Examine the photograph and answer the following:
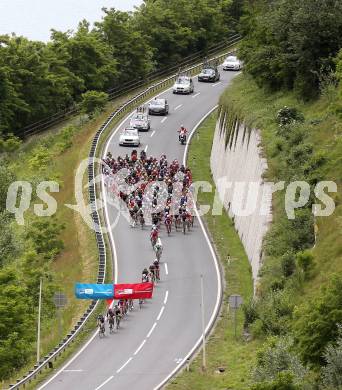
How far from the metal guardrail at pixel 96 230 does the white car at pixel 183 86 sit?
2099mm

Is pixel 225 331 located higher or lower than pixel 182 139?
lower

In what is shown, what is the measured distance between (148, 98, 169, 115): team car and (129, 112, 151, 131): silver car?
10.9ft

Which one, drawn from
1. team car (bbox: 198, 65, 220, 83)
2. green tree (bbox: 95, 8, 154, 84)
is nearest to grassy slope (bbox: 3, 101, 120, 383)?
green tree (bbox: 95, 8, 154, 84)

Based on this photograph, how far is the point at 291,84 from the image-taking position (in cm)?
6975

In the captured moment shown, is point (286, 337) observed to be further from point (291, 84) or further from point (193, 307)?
point (291, 84)

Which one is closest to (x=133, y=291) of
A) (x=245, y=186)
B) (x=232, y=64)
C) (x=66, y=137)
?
(x=245, y=186)

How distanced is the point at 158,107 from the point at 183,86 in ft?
24.5

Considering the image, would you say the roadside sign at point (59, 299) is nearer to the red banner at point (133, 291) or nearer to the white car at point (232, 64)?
the red banner at point (133, 291)

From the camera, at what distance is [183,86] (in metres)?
92.6

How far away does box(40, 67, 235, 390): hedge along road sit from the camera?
45469 mm

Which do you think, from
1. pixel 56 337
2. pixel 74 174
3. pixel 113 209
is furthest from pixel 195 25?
pixel 56 337

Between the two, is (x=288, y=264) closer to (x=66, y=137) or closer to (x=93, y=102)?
(x=66, y=137)

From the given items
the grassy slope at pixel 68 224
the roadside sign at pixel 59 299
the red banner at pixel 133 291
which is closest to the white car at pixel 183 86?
the grassy slope at pixel 68 224

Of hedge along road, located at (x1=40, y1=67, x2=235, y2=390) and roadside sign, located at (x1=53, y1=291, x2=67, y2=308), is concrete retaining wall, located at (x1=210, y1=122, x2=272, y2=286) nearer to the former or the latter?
hedge along road, located at (x1=40, y1=67, x2=235, y2=390)
